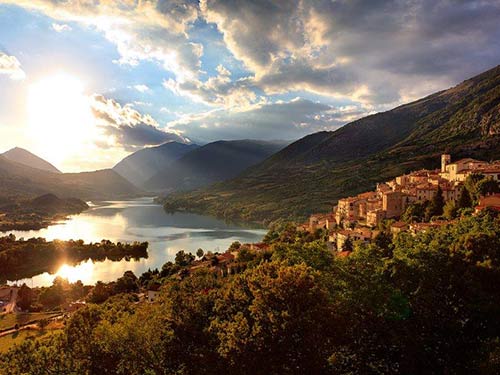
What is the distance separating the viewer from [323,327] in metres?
13.9

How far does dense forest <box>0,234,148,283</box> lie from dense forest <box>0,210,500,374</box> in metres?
70.6

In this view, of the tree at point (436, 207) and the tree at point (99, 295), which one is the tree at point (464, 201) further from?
the tree at point (99, 295)

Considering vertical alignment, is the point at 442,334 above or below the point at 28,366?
above

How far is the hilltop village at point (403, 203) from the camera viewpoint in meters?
40.2

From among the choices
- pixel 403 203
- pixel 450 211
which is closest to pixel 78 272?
pixel 403 203

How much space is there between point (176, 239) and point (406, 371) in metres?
97.6

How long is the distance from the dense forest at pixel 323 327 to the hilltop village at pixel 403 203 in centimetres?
2205

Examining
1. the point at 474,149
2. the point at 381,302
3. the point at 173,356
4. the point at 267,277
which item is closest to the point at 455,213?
the point at 381,302

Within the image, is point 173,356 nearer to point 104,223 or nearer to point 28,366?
point 28,366

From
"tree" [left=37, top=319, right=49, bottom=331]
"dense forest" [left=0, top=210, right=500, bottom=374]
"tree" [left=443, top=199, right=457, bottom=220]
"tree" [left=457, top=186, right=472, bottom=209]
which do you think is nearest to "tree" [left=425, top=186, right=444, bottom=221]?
"tree" [left=443, top=199, right=457, bottom=220]

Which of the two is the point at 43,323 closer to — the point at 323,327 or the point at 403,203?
the point at 323,327

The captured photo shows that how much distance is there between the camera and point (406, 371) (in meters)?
13.2

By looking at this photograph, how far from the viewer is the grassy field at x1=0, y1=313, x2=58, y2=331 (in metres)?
41.0

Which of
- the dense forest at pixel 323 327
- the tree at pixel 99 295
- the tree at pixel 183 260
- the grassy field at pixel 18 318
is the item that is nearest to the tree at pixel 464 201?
the dense forest at pixel 323 327
